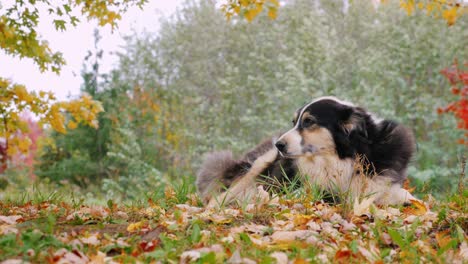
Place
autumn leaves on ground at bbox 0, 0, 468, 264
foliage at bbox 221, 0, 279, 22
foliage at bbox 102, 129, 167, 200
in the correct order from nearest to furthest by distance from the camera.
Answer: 1. foliage at bbox 221, 0, 279, 22
2. autumn leaves on ground at bbox 0, 0, 468, 264
3. foliage at bbox 102, 129, 167, 200

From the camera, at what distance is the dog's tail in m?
5.39

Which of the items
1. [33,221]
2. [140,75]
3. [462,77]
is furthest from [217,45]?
[33,221]

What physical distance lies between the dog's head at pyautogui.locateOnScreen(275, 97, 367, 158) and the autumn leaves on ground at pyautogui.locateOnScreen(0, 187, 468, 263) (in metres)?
0.77

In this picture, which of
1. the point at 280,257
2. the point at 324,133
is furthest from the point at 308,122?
the point at 280,257

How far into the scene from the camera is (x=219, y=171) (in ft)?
18.0

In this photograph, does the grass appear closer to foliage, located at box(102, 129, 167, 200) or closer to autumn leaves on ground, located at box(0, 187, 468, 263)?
autumn leaves on ground, located at box(0, 187, 468, 263)

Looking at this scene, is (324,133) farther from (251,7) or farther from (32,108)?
(32,108)

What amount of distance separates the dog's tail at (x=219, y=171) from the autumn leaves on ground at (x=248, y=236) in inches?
52.6

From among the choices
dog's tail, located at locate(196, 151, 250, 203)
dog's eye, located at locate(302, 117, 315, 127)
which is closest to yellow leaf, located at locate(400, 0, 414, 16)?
dog's eye, located at locate(302, 117, 315, 127)

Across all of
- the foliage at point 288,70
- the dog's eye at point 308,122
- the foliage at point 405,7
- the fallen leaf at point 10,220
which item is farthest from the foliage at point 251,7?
the foliage at point 288,70

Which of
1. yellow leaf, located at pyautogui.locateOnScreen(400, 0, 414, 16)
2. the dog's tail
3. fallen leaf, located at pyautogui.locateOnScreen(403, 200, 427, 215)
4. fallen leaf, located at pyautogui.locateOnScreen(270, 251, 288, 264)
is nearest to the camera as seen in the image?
fallen leaf, located at pyautogui.locateOnScreen(270, 251, 288, 264)

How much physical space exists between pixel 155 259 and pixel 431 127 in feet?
33.3

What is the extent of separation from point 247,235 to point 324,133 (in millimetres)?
1998

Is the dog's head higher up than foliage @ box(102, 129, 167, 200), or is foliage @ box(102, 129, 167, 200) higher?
the dog's head
